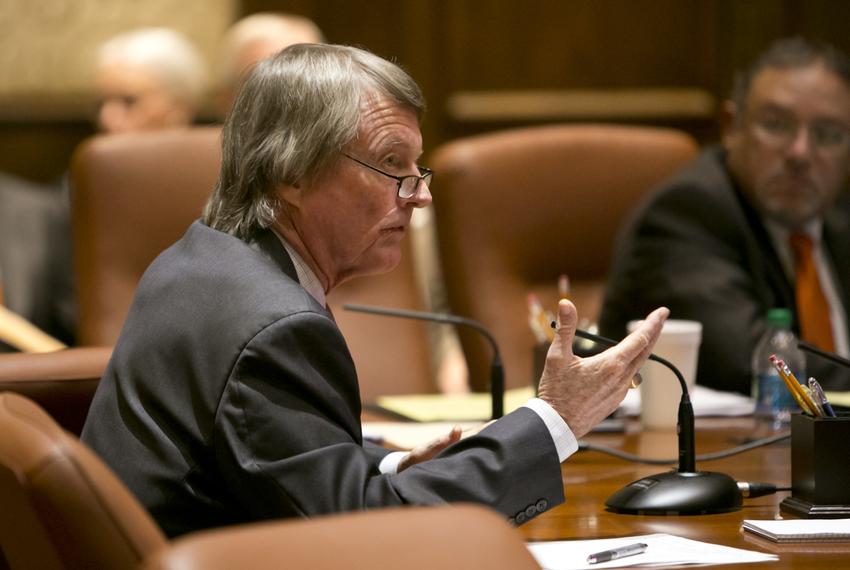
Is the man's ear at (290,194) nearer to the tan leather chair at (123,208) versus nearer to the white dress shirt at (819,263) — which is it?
the tan leather chair at (123,208)

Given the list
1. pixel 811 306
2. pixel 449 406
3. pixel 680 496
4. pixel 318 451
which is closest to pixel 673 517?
pixel 680 496

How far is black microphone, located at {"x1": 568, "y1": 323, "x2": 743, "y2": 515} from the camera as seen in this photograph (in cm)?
159

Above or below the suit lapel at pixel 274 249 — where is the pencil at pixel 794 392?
below

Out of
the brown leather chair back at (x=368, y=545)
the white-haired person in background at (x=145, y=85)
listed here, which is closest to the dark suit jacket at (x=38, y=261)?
the white-haired person in background at (x=145, y=85)

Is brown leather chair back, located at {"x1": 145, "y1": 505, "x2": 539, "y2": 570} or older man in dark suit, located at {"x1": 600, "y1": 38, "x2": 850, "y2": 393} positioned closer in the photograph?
brown leather chair back, located at {"x1": 145, "y1": 505, "x2": 539, "y2": 570}

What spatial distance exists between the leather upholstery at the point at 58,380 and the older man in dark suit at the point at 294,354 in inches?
13.6

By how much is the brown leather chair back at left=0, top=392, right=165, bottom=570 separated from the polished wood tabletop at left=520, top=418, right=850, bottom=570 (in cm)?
62

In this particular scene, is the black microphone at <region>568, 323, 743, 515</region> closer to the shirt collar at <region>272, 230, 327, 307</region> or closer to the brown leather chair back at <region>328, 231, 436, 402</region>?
the shirt collar at <region>272, 230, 327, 307</region>

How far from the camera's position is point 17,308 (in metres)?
3.95

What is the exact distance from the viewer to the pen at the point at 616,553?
4.49ft

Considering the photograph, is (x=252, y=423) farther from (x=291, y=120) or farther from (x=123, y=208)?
(x=123, y=208)

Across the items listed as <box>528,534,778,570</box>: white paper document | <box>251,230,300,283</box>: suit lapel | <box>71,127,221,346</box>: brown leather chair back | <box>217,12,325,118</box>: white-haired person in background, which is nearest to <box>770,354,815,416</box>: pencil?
<box>528,534,778,570</box>: white paper document

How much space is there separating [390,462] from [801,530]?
508mm

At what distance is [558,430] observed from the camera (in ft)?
4.98
